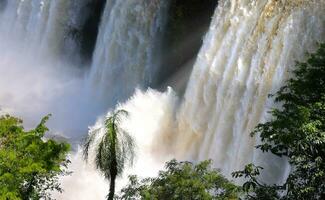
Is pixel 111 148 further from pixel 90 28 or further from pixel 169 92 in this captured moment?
pixel 90 28

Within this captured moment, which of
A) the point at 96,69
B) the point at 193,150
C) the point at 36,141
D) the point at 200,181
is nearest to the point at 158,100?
the point at 193,150

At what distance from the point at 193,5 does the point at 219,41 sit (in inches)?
206

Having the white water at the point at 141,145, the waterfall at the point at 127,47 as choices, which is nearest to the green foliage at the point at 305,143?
the white water at the point at 141,145

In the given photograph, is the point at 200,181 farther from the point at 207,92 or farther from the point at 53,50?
the point at 53,50

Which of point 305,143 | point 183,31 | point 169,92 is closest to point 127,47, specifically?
point 183,31

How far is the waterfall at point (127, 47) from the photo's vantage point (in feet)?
82.7

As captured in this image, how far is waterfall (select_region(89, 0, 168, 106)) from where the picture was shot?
2520cm

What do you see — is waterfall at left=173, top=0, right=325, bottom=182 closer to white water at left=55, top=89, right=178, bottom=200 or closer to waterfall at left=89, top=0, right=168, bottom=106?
white water at left=55, top=89, right=178, bottom=200

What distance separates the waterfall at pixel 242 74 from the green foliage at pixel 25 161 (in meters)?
5.61

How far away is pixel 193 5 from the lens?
2364 centimetres

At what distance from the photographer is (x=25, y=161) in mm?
11852

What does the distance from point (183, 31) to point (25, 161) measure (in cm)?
1360

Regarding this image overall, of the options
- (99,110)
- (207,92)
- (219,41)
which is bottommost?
(207,92)

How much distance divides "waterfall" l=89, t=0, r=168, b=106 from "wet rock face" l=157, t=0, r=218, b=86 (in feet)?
1.59
